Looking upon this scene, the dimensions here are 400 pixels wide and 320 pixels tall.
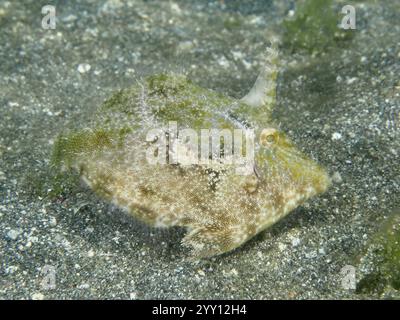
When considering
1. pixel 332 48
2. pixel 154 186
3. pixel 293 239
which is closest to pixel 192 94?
pixel 154 186

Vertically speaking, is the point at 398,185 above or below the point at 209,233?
above

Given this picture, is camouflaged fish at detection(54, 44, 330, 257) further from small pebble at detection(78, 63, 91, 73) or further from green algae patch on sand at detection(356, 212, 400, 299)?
small pebble at detection(78, 63, 91, 73)

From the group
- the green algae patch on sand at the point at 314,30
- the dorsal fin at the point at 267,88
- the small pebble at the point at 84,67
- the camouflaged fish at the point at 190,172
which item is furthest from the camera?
the green algae patch on sand at the point at 314,30

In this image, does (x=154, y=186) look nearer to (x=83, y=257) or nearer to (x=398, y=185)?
(x=83, y=257)

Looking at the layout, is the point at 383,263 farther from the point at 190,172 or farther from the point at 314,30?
the point at 314,30

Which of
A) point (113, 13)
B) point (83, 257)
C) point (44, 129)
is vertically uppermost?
point (113, 13)

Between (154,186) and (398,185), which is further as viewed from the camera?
(398,185)

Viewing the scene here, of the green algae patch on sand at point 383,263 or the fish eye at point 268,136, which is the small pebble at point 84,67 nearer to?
the fish eye at point 268,136

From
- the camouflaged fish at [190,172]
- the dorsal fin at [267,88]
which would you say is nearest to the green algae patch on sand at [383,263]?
the camouflaged fish at [190,172]

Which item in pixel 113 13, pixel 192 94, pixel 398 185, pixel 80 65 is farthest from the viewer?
pixel 113 13
